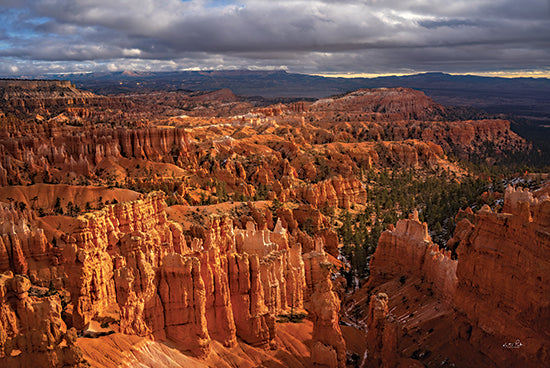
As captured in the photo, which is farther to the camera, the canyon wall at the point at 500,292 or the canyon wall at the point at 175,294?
the canyon wall at the point at 500,292

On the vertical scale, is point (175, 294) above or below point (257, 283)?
above

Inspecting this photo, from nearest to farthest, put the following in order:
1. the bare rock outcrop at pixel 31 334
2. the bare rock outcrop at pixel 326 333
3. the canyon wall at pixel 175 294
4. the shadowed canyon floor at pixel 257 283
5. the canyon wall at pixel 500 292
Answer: the bare rock outcrop at pixel 31 334, the shadowed canyon floor at pixel 257 283, the canyon wall at pixel 175 294, the canyon wall at pixel 500 292, the bare rock outcrop at pixel 326 333

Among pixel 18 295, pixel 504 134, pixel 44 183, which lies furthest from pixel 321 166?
pixel 504 134

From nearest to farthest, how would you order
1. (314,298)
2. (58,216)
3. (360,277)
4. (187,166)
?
(314,298), (360,277), (58,216), (187,166)

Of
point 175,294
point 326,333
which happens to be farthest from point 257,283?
point 175,294

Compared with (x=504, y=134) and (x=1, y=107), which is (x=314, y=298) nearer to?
(x=504, y=134)

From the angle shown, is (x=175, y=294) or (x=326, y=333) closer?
(x=175, y=294)

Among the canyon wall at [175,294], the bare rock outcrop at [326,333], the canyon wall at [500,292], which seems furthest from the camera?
the bare rock outcrop at [326,333]

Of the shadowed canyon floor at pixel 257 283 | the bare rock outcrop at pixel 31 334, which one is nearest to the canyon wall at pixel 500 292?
the shadowed canyon floor at pixel 257 283

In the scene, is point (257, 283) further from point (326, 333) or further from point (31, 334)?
point (31, 334)

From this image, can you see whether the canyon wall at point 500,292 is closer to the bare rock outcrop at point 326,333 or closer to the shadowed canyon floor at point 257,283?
the shadowed canyon floor at point 257,283

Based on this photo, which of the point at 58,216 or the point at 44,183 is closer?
the point at 58,216
